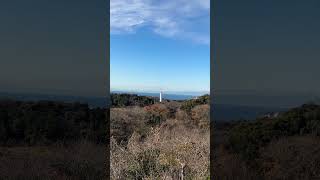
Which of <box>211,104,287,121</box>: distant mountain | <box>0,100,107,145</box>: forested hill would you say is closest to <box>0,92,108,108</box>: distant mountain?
<box>0,100,107,145</box>: forested hill

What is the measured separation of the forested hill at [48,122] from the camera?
290 inches

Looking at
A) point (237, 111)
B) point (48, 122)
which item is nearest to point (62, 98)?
point (48, 122)

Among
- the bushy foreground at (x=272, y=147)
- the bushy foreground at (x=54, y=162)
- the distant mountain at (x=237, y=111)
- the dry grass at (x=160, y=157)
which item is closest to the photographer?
the bushy foreground at (x=54, y=162)

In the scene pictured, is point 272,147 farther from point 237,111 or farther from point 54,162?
point 54,162

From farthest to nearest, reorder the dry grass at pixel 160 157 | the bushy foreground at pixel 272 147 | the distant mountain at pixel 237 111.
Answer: the dry grass at pixel 160 157
the distant mountain at pixel 237 111
the bushy foreground at pixel 272 147

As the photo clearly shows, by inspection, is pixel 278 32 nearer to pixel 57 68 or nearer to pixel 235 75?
pixel 235 75

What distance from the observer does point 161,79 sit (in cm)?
947

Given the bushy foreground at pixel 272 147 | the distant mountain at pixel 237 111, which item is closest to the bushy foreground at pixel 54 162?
the bushy foreground at pixel 272 147

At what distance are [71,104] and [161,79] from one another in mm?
2388

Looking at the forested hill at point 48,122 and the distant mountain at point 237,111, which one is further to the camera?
the forested hill at point 48,122

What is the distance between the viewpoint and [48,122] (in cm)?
Result: 772

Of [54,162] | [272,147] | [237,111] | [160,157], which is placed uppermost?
[237,111]

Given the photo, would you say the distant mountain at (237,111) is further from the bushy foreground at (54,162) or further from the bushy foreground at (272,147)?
the bushy foreground at (54,162)

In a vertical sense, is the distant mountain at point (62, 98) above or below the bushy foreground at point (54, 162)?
above
